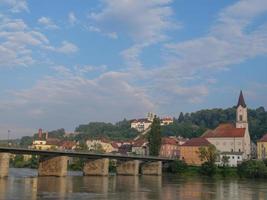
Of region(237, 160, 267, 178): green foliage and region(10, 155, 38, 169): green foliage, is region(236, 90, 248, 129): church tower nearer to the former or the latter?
region(237, 160, 267, 178): green foliage

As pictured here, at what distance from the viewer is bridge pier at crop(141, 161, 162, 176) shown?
10894 centimetres

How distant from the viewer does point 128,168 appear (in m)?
104

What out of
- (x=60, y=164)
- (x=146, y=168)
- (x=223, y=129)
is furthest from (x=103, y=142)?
(x=60, y=164)

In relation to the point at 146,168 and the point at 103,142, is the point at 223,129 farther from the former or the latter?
the point at 103,142

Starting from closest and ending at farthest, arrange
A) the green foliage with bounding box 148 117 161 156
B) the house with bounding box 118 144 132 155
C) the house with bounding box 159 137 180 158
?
the green foliage with bounding box 148 117 161 156
the house with bounding box 159 137 180 158
the house with bounding box 118 144 132 155

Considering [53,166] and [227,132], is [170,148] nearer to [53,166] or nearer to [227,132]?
[227,132]

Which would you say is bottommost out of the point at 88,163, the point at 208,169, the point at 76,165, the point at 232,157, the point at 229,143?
the point at 208,169

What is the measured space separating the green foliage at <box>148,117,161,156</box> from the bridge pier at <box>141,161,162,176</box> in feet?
20.0

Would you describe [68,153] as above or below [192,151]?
below

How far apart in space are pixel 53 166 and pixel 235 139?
6705cm

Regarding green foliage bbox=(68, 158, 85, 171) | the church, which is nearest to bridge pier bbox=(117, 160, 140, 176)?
green foliage bbox=(68, 158, 85, 171)

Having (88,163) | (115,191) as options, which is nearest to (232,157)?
(88,163)

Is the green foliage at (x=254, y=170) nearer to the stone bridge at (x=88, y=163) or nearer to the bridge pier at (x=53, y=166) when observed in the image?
the stone bridge at (x=88, y=163)

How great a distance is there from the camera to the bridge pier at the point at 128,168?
338ft
